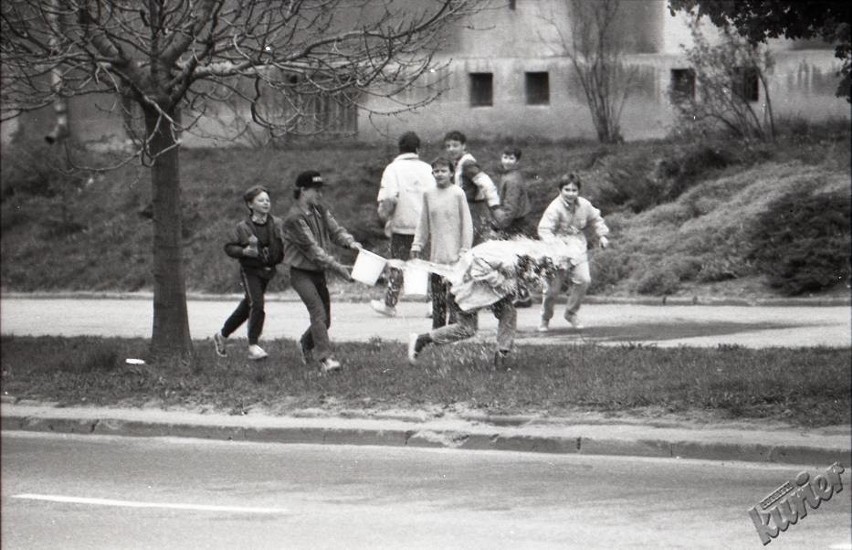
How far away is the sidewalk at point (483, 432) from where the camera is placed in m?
9.13

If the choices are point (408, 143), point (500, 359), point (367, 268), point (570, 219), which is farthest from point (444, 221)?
point (570, 219)

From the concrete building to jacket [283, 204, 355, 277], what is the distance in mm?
6896

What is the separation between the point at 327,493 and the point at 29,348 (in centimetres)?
650

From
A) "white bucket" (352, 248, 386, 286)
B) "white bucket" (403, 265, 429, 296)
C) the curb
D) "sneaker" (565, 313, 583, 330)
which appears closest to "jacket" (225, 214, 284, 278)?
"white bucket" (352, 248, 386, 286)

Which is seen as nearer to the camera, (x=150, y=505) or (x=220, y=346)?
(x=150, y=505)

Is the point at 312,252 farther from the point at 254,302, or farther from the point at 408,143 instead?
the point at 408,143

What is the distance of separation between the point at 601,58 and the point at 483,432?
484 inches

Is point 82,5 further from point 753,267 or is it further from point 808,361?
point 753,267

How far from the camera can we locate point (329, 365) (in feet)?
39.5

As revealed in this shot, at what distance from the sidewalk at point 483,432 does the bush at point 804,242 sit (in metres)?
8.43

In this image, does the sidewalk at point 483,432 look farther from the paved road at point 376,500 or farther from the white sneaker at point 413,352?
the white sneaker at point 413,352

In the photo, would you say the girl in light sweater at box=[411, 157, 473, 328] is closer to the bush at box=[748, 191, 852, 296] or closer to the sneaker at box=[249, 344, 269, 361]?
the sneaker at box=[249, 344, 269, 361]

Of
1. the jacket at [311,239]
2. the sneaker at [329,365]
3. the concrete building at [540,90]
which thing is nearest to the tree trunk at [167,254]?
the jacket at [311,239]

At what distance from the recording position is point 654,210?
20.9m
